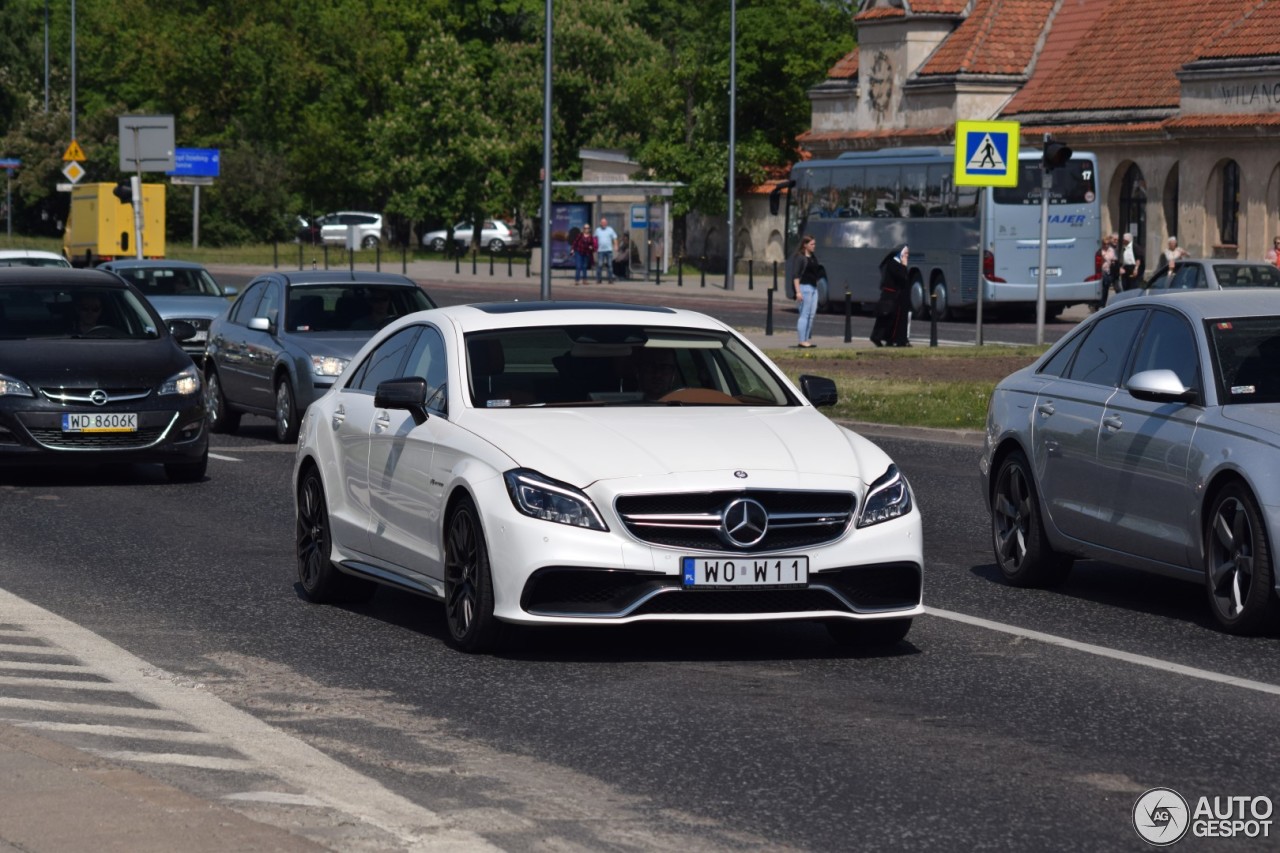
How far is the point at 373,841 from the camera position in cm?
606

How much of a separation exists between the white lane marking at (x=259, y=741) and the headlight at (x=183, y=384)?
271 inches

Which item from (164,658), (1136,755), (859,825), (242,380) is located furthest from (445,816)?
(242,380)

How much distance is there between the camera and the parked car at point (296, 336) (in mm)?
21297

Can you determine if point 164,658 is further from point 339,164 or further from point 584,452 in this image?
point 339,164

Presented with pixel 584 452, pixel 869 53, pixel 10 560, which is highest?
pixel 869 53

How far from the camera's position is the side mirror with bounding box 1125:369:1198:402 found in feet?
33.1

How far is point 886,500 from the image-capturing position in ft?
30.1

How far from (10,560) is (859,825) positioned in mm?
7576

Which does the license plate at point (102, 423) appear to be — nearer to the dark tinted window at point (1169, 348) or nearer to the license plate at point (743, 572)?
the dark tinted window at point (1169, 348)

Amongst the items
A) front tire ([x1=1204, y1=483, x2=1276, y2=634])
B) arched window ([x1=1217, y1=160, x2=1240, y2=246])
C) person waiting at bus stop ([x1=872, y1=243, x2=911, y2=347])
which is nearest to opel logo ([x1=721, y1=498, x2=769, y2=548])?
front tire ([x1=1204, y1=483, x2=1276, y2=634])

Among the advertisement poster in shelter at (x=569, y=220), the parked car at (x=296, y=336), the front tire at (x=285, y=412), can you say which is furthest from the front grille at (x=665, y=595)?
the advertisement poster in shelter at (x=569, y=220)

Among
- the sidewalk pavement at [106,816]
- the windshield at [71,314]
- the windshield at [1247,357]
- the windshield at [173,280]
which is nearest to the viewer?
the sidewalk pavement at [106,816]

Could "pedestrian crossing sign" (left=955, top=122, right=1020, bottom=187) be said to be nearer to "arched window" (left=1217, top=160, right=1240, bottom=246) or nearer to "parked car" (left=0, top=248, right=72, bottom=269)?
"parked car" (left=0, top=248, right=72, bottom=269)

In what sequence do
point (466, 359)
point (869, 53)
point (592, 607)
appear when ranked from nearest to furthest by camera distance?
point (592, 607) → point (466, 359) → point (869, 53)
